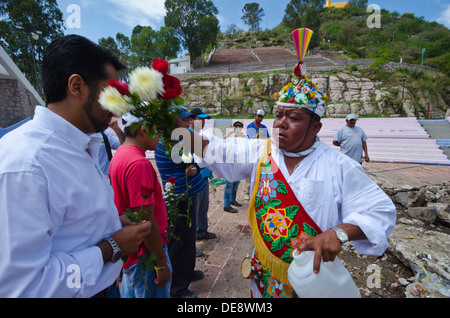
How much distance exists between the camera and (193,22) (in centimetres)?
3772

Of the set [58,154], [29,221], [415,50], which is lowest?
[29,221]

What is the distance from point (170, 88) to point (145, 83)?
13cm

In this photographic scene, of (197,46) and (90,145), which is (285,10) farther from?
(90,145)

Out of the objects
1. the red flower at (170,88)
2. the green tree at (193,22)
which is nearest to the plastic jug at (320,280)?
the red flower at (170,88)

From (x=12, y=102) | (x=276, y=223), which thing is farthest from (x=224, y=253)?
(x=12, y=102)

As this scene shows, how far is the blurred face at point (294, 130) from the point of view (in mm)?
1570

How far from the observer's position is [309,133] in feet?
5.31

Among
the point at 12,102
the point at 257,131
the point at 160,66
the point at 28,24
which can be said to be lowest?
the point at 257,131

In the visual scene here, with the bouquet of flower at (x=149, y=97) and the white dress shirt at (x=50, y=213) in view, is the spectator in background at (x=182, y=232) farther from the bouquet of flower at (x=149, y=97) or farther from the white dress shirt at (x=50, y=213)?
→ the white dress shirt at (x=50, y=213)

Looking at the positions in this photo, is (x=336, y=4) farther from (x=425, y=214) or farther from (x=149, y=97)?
(x=149, y=97)

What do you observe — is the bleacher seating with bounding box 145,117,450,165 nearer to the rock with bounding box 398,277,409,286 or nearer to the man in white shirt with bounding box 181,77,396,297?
the rock with bounding box 398,277,409,286

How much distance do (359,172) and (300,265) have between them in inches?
27.6

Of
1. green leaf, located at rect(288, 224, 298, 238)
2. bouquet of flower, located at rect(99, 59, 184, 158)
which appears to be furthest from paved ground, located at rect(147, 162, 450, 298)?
bouquet of flower, located at rect(99, 59, 184, 158)

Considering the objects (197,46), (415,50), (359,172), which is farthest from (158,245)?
(415,50)
